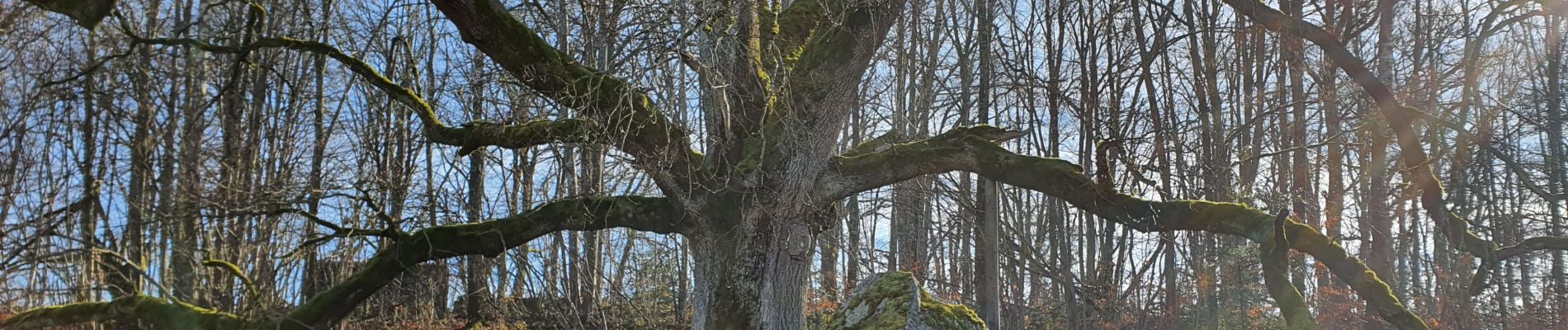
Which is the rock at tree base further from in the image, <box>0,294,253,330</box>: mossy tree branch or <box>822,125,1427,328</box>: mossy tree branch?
<box>0,294,253,330</box>: mossy tree branch

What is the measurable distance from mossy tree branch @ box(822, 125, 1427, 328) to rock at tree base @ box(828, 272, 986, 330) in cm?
90

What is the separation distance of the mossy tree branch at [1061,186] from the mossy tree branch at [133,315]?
480 cm

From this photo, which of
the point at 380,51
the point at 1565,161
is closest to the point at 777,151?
the point at 380,51

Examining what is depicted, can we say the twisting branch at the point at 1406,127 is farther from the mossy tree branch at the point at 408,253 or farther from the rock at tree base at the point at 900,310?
the mossy tree branch at the point at 408,253

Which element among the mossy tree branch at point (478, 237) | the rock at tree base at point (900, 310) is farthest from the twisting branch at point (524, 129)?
the rock at tree base at point (900, 310)

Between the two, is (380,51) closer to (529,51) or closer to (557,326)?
(557,326)

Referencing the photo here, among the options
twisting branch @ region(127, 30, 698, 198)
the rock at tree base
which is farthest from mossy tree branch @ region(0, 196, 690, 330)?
the rock at tree base

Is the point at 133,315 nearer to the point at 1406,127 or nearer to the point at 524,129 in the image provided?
the point at 524,129

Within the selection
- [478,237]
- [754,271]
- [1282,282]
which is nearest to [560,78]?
[478,237]

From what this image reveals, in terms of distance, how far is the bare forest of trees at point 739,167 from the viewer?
7.37 m

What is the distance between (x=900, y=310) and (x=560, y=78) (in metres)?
3.11

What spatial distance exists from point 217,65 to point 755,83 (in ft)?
29.3

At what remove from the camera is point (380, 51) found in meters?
12.3

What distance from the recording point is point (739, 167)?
24.5ft
